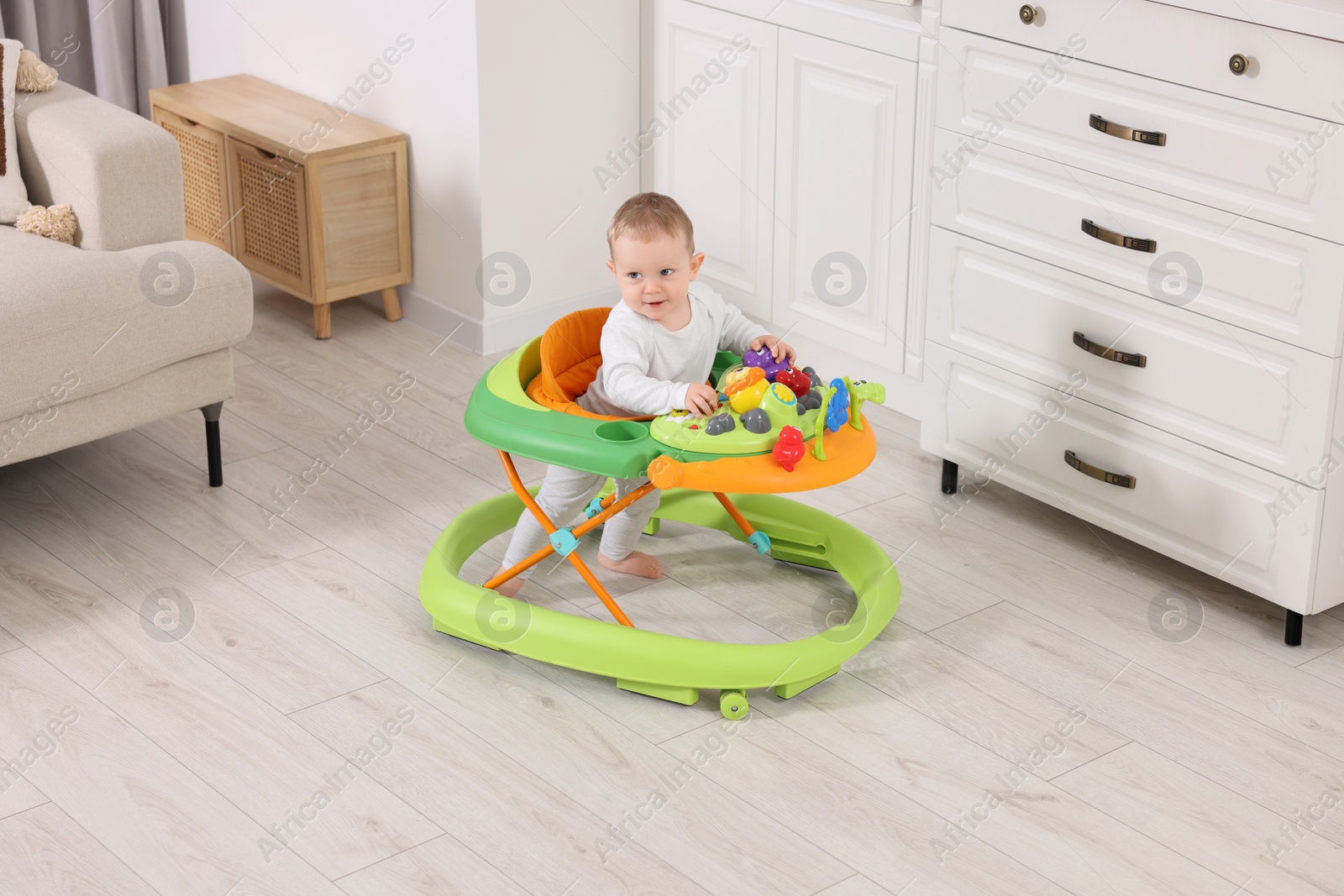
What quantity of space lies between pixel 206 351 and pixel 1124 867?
1798 mm

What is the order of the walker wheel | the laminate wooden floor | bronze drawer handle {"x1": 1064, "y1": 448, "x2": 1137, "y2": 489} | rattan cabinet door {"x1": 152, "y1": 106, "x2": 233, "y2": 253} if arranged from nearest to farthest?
the laminate wooden floor, the walker wheel, bronze drawer handle {"x1": 1064, "y1": 448, "x2": 1137, "y2": 489}, rattan cabinet door {"x1": 152, "y1": 106, "x2": 233, "y2": 253}

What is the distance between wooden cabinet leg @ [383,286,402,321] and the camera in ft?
11.8

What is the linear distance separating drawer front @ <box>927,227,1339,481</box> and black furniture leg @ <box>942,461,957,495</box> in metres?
0.25

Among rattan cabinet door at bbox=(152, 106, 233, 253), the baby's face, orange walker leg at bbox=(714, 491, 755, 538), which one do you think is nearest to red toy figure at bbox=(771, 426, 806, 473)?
the baby's face

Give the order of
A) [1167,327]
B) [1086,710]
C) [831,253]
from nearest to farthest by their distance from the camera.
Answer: [1086,710]
[1167,327]
[831,253]

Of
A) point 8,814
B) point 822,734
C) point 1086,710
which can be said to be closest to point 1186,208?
point 1086,710

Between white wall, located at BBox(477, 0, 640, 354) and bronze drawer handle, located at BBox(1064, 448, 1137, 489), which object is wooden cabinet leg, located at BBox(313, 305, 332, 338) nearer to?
white wall, located at BBox(477, 0, 640, 354)

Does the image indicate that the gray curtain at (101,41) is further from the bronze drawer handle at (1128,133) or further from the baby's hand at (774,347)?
the bronze drawer handle at (1128,133)

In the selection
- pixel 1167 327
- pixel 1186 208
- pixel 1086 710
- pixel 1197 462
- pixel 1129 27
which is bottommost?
pixel 1086 710

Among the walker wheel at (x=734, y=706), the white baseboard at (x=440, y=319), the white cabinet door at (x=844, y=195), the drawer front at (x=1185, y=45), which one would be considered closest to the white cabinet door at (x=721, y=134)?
the white cabinet door at (x=844, y=195)

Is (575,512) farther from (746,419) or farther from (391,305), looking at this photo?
(391,305)

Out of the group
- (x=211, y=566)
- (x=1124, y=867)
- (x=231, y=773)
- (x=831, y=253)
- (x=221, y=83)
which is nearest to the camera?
(x=1124, y=867)

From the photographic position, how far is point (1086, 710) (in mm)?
2180

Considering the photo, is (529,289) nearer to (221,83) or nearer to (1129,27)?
(221,83)
